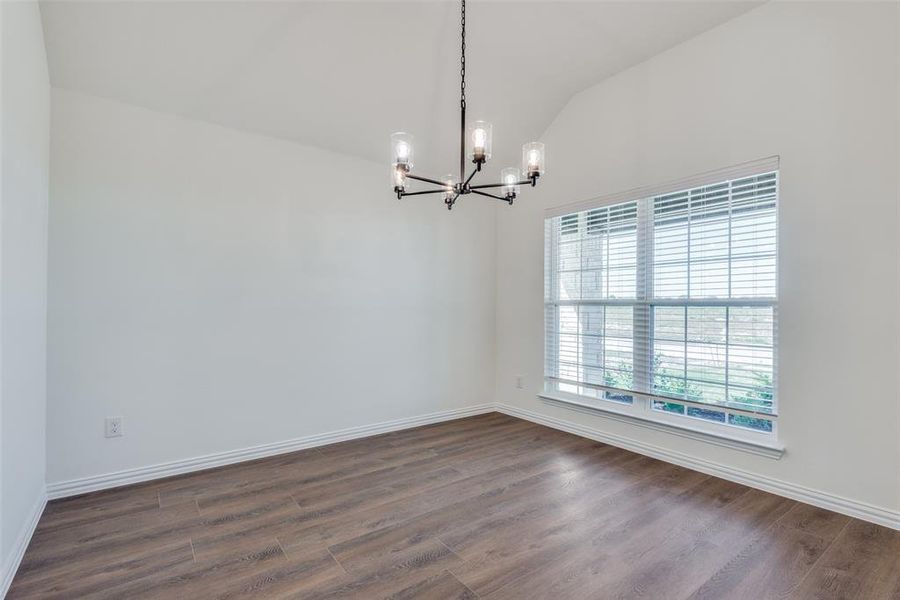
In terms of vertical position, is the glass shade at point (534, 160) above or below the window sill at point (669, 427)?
above

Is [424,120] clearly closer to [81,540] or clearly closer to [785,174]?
[785,174]

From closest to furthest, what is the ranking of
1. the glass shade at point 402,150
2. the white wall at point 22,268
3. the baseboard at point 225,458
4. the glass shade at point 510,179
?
the white wall at point 22,268 < the glass shade at point 402,150 < the glass shade at point 510,179 < the baseboard at point 225,458

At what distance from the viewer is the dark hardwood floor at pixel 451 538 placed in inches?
70.0

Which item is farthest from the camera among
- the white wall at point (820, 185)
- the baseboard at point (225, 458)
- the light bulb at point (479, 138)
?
the baseboard at point (225, 458)

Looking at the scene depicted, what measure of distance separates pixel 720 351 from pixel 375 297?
Answer: 2.69 m

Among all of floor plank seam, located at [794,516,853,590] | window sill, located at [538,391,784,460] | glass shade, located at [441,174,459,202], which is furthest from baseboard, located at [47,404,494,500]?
floor plank seam, located at [794,516,853,590]

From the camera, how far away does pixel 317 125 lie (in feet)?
11.0

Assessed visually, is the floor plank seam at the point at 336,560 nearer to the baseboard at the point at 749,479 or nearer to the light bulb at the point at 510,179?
the light bulb at the point at 510,179

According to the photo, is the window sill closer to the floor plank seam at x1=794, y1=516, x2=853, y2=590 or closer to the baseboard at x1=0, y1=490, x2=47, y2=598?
the floor plank seam at x1=794, y1=516, x2=853, y2=590

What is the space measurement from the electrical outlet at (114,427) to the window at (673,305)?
334 centimetres

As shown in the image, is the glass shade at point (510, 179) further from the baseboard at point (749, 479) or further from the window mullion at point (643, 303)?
the baseboard at point (749, 479)

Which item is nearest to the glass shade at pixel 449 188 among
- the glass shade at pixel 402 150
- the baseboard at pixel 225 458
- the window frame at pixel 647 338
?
the glass shade at pixel 402 150

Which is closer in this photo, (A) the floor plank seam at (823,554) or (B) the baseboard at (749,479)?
(A) the floor plank seam at (823,554)

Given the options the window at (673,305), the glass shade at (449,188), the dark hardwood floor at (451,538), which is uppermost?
the glass shade at (449,188)
